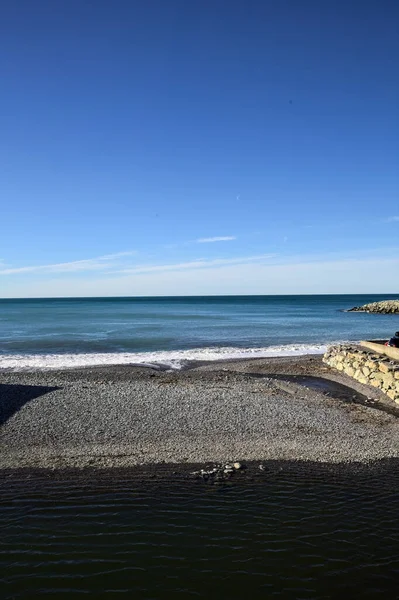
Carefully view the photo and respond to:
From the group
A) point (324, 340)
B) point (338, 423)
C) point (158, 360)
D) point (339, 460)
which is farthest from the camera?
point (324, 340)

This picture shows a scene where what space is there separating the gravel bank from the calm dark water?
4.54 feet

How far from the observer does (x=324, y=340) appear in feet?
131

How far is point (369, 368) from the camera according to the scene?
20.1m

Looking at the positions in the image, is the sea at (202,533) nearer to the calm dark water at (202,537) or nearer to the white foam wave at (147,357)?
the calm dark water at (202,537)

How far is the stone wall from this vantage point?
18.0m

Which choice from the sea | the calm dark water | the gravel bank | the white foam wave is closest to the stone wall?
the gravel bank

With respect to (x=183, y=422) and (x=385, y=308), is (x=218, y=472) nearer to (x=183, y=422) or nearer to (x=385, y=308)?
(x=183, y=422)

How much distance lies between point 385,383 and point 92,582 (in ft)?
50.2

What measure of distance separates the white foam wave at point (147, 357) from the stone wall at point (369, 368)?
6.68 meters

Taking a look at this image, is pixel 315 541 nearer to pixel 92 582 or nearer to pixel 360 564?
pixel 360 564

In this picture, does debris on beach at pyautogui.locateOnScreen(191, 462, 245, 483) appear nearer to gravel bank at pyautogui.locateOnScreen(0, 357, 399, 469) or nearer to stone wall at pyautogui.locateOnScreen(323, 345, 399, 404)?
gravel bank at pyautogui.locateOnScreen(0, 357, 399, 469)

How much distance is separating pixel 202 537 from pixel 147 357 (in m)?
22.3

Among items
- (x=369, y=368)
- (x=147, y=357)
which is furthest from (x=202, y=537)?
(x=147, y=357)

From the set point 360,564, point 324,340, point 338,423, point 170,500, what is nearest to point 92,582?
point 170,500
